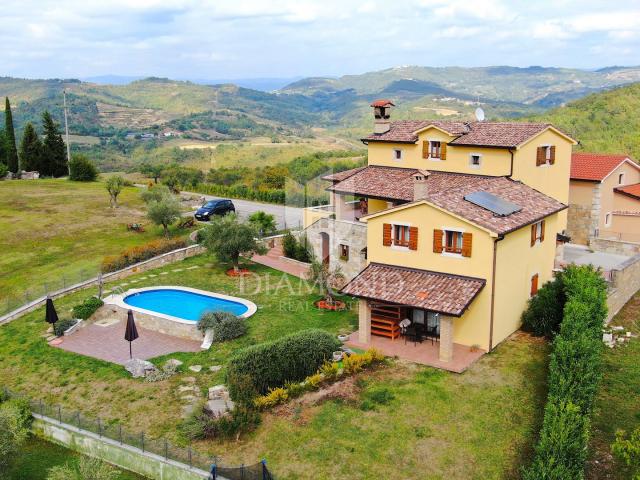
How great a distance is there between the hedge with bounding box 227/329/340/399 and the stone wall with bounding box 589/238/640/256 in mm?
18991

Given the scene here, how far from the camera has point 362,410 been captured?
1819 cm

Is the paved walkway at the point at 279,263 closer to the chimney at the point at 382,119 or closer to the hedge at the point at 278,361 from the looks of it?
the chimney at the point at 382,119

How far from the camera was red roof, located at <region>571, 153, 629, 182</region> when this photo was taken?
33438mm

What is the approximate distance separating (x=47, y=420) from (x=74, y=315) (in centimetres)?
884

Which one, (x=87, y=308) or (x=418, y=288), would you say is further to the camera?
(x=87, y=308)

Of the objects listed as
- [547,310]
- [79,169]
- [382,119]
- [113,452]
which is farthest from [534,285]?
[79,169]

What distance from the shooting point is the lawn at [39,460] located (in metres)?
16.2

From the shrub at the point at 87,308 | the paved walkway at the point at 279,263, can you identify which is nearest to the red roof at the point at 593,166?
the paved walkway at the point at 279,263

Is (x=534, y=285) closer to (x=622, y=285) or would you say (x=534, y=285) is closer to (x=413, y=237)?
(x=622, y=285)

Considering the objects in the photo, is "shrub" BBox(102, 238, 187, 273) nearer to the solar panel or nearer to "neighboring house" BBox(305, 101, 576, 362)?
"neighboring house" BBox(305, 101, 576, 362)

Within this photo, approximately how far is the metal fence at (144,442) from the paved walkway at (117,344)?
3863 mm

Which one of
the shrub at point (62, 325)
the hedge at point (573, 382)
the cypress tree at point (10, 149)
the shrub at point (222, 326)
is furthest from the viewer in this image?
the cypress tree at point (10, 149)

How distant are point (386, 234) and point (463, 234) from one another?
3369 mm

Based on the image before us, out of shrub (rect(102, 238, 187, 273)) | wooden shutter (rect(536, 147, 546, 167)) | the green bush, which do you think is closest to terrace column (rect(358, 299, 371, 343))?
the green bush
